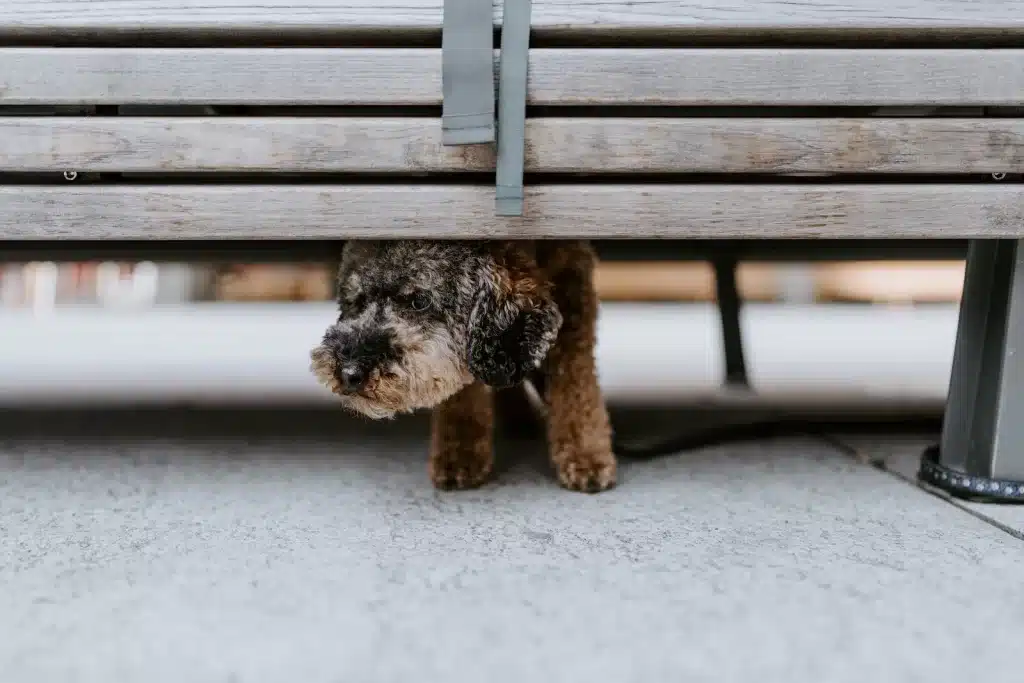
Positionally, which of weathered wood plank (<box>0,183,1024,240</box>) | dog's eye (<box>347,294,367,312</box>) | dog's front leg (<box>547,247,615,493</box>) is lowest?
dog's front leg (<box>547,247,615,493</box>)

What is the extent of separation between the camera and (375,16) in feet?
3.44

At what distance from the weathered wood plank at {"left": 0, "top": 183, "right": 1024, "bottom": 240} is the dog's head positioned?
0.17ft

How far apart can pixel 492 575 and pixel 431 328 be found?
1.27ft

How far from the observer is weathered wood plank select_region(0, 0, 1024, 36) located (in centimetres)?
105

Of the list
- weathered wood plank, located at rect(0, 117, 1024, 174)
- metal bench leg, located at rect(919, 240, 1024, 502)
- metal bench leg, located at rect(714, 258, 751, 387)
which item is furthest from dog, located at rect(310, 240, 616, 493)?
metal bench leg, located at rect(714, 258, 751, 387)

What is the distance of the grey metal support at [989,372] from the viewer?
43.3 inches

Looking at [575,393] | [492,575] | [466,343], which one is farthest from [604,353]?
[492,575]

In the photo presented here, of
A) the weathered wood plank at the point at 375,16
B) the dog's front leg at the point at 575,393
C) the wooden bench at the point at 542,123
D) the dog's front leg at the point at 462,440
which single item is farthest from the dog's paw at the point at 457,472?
the weathered wood plank at the point at 375,16

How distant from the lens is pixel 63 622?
726mm

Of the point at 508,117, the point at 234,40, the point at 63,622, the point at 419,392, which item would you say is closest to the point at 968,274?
the point at 508,117

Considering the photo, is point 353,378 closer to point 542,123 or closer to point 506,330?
point 506,330

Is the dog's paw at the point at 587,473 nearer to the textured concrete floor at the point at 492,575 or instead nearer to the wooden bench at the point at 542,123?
the textured concrete floor at the point at 492,575

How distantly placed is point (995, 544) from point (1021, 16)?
2.41ft

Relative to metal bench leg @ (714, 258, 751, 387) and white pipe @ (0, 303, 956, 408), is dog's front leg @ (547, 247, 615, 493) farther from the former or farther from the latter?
metal bench leg @ (714, 258, 751, 387)
